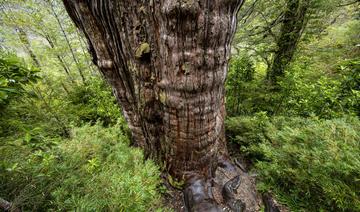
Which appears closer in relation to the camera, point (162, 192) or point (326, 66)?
point (162, 192)

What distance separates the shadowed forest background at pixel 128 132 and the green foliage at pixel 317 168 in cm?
1

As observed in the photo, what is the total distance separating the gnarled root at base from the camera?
99.6 inches

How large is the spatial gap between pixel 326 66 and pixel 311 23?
135cm

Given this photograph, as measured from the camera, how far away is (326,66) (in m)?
4.47

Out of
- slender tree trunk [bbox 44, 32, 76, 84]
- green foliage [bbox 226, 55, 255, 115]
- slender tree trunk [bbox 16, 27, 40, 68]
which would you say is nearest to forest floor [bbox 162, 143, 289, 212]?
green foliage [bbox 226, 55, 255, 115]

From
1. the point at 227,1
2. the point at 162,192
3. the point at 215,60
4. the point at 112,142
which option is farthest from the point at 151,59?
the point at 162,192

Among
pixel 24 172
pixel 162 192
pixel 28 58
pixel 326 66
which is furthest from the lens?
pixel 28 58

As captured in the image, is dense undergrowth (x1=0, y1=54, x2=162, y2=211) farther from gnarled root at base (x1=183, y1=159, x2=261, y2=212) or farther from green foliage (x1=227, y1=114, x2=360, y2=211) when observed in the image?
green foliage (x1=227, y1=114, x2=360, y2=211)

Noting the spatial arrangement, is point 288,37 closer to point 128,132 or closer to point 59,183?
point 128,132

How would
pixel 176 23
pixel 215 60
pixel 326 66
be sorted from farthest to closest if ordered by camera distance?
pixel 326 66, pixel 215 60, pixel 176 23

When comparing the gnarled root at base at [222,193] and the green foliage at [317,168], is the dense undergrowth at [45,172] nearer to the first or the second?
the gnarled root at base at [222,193]

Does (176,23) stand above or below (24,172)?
above

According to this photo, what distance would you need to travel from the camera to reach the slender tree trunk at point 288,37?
3.67 metres

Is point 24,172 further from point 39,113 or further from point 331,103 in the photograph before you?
point 331,103
